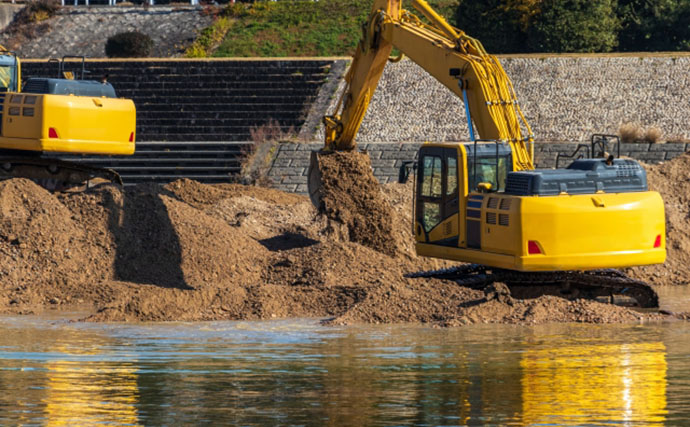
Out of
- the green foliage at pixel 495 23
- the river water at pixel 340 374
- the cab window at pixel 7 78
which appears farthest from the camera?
the green foliage at pixel 495 23

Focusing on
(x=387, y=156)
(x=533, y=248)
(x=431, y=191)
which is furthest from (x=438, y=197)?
(x=387, y=156)

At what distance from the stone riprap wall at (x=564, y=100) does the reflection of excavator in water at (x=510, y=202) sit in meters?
17.6

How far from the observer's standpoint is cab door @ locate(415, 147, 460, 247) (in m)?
17.4

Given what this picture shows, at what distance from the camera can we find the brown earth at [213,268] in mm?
16438

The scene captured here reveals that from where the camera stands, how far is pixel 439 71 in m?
18.7

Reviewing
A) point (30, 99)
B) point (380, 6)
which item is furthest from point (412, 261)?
point (30, 99)

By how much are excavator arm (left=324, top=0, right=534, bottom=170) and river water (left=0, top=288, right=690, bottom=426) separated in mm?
3260

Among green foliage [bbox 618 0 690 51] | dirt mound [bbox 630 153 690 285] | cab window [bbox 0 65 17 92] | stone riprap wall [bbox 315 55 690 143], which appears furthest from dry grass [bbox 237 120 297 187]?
green foliage [bbox 618 0 690 51]

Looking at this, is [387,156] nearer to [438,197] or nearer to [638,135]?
[638,135]

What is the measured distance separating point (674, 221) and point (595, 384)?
12091mm

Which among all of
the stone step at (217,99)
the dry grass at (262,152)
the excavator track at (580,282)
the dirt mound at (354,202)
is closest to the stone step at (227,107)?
the stone step at (217,99)

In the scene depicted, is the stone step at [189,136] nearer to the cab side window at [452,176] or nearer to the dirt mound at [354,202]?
the dirt mound at [354,202]

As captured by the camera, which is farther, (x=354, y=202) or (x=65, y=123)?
(x=354, y=202)

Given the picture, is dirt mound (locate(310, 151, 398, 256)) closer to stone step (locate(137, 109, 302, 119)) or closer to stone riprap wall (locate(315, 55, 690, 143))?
stone riprap wall (locate(315, 55, 690, 143))
